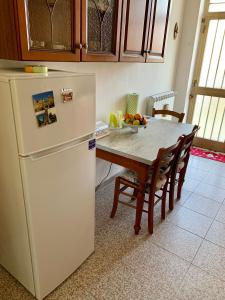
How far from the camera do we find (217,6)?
335 centimetres

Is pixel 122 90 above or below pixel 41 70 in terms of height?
below

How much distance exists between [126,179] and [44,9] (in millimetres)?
1383

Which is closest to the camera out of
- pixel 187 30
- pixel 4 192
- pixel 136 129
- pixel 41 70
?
pixel 41 70

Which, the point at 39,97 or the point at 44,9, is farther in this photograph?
the point at 44,9

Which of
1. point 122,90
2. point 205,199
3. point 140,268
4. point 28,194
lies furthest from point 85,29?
point 205,199

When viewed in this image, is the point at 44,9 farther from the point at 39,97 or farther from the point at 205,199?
the point at 205,199

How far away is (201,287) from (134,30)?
200cm

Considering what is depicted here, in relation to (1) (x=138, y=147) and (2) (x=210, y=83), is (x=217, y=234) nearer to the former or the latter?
(1) (x=138, y=147)

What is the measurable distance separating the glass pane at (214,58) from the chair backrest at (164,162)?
2.31 metres

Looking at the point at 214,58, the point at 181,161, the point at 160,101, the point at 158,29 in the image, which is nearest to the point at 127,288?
the point at 181,161

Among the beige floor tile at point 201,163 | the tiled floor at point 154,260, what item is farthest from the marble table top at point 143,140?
the beige floor tile at point 201,163

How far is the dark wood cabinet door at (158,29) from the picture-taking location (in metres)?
2.03

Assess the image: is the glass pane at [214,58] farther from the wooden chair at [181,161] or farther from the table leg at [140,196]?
the table leg at [140,196]

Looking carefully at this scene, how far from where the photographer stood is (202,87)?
3.79m
